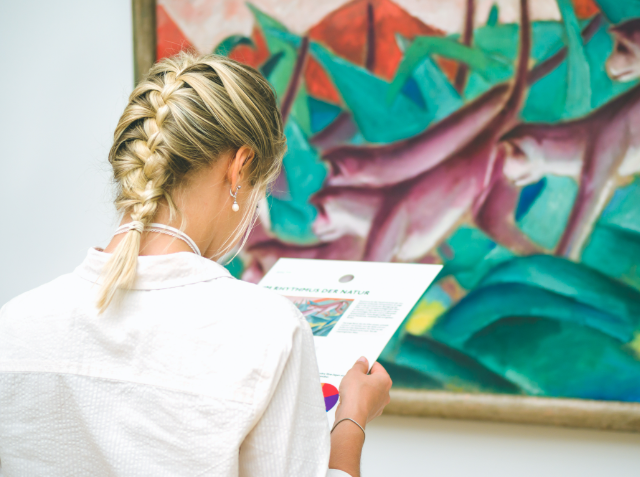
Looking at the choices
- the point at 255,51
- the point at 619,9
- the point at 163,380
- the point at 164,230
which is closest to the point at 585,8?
the point at 619,9

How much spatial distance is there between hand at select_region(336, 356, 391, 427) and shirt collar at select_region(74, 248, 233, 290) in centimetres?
25

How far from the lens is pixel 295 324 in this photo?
53cm

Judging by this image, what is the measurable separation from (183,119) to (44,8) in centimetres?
144

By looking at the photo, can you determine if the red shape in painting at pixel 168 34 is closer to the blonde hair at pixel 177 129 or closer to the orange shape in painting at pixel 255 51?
the orange shape in painting at pixel 255 51

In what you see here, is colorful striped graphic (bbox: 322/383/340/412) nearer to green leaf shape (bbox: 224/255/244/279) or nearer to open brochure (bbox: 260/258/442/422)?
open brochure (bbox: 260/258/442/422)

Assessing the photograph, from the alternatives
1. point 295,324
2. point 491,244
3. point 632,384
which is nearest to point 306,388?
point 295,324

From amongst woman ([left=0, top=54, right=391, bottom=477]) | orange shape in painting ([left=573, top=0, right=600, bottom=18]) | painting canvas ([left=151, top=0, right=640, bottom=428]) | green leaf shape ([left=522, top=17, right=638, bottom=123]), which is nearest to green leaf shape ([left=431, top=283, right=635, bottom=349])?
painting canvas ([left=151, top=0, right=640, bottom=428])

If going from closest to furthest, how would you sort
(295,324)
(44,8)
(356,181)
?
(295,324) < (356,181) < (44,8)

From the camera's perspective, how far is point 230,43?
1546 millimetres

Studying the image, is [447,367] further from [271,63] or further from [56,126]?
[56,126]

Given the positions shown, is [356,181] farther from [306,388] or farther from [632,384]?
[306,388]

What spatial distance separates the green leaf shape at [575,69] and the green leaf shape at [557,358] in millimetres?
507

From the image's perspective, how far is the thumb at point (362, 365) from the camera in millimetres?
759

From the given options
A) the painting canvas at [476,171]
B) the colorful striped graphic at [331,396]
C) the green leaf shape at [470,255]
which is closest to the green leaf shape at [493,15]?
the painting canvas at [476,171]
